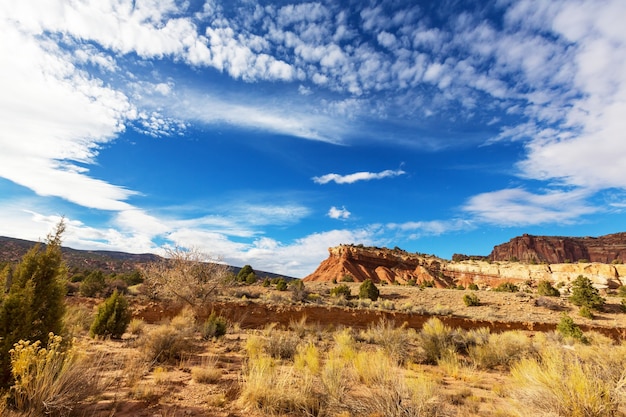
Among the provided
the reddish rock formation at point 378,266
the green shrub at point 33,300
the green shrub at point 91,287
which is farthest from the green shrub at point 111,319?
the reddish rock formation at point 378,266

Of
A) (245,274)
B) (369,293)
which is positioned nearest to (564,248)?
(369,293)

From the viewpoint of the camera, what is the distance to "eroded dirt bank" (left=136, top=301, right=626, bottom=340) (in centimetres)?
1844

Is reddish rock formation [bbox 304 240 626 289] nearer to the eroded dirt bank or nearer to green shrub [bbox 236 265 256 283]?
green shrub [bbox 236 265 256 283]

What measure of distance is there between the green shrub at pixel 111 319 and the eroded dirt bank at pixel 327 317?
19.6ft

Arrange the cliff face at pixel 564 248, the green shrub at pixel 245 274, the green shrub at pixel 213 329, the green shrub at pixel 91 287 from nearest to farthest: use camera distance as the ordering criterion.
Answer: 1. the green shrub at pixel 213 329
2. the green shrub at pixel 91 287
3. the green shrub at pixel 245 274
4. the cliff face at pixel 564 248

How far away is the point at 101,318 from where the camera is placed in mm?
11781

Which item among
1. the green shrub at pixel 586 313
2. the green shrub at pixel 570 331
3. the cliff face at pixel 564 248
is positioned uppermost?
the cliff face at pixel 564 248

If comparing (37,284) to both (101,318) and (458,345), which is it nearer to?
(101,318)

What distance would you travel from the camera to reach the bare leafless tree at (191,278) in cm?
1587

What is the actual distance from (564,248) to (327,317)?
131082mm

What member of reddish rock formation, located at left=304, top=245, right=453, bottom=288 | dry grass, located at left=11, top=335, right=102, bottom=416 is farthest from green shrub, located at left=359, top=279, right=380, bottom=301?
reddish rock formation, located at left=304, top=245, right=453, bottom=288

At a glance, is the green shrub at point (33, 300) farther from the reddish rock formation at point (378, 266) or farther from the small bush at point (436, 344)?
the reddish rock formation at point (378, 266)

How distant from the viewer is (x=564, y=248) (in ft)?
371

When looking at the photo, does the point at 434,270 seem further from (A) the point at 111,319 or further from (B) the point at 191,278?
(A) the point at 111,319
